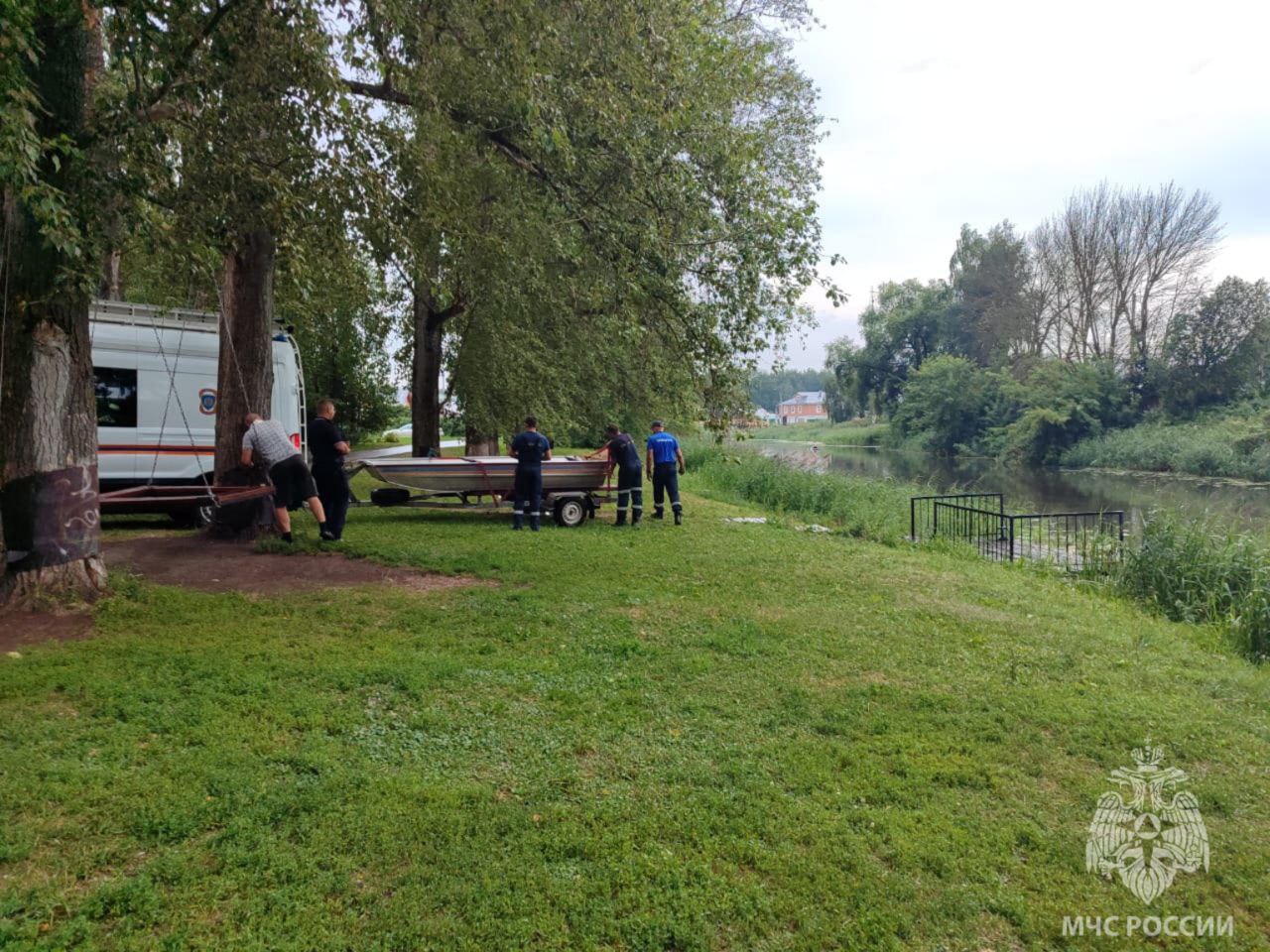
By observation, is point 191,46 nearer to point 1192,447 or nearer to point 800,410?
point 1192,447

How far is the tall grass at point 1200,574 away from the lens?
27.5 feet

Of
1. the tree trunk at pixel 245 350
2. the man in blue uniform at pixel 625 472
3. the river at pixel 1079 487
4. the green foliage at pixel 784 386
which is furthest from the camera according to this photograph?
the green foliage at pixel 784 386

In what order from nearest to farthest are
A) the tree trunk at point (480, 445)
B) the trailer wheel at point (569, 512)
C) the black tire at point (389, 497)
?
the trailer wheel at point (569, 512), the black tire at point (389, 497), the tree trunk at point (480, 445)

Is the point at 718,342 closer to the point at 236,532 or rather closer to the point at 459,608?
the point at 459,608

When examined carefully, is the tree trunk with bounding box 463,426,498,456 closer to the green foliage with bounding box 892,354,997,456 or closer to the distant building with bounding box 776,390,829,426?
the green foliage with bounding box 892,354,997,456

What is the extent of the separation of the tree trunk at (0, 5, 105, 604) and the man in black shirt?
10.7 feet

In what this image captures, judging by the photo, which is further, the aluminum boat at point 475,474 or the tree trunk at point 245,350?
the aluminum boat at point 475,474

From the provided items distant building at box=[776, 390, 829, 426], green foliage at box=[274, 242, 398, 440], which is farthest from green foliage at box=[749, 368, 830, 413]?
green foliage at box=[274, 242, 398, 440]

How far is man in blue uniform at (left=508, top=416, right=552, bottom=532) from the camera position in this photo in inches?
429

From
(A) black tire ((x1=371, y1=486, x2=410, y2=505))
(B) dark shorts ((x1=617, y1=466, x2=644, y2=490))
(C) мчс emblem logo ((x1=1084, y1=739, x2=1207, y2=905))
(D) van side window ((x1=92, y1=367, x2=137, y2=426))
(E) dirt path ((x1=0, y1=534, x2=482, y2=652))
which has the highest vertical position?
(D) van side window ((x1=92, y1=367, x2=137, y2=426))

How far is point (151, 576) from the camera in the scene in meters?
7.20

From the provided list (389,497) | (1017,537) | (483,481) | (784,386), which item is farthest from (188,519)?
(784,386)

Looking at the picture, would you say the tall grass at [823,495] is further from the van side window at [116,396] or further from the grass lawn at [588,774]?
the van side window at [116,396]

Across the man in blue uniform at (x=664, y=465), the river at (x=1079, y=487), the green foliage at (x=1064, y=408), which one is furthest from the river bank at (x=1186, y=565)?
the green foliage at (x=1064, y=408)
